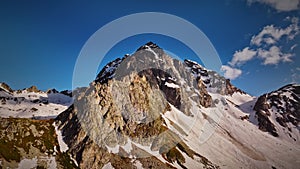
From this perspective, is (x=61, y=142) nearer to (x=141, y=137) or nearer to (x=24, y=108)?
(x=141, y=137)

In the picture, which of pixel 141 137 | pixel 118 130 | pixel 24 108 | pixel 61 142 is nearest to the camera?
pixel 61 142

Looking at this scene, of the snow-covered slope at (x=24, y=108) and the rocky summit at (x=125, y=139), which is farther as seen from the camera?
the snow-covered slope at (x=24, y=108)

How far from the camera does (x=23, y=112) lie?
159750 mm

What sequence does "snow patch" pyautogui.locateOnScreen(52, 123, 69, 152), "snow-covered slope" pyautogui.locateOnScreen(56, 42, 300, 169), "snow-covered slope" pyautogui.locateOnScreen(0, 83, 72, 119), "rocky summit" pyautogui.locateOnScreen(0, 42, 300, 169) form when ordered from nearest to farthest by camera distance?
"rocky summit" pyautogui.locateOnScreen(0, 42, 300, 169), "snow patch" pyautogui.locateOnScreen(52, 123, 69, 152), "snow-covered slope" pyautogui.locateOnScreen(56, 42, 300, 169), "snow-covered slope" pyautogui.locateOnScreen(0, 83, 72, 119)

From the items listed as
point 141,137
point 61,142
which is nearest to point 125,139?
point 141,137

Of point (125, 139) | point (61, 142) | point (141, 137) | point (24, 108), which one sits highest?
point (24, 108)

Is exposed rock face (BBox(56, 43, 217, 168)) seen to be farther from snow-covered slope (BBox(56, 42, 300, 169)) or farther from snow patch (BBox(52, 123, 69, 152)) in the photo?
snow patch (BBox(52, 123, 69, 152))

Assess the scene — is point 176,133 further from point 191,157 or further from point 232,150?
point 232,150

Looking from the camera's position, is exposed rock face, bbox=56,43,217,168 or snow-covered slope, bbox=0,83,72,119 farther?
snow-covered slope, bbox=0,83,72,119

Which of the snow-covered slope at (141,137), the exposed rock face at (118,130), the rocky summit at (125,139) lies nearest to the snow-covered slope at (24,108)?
the rocky summit at (125,139)

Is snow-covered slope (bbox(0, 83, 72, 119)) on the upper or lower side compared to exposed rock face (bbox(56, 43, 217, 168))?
upper

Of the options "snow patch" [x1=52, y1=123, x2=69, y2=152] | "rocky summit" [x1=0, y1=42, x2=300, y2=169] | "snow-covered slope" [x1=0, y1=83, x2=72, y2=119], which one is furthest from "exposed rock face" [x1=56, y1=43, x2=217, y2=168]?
"snow-covered slope" [x1=0, y1=83, x2=72, y2=119]

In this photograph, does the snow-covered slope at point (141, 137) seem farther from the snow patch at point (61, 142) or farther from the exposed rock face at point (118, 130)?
the snow patch at point (61, 142)

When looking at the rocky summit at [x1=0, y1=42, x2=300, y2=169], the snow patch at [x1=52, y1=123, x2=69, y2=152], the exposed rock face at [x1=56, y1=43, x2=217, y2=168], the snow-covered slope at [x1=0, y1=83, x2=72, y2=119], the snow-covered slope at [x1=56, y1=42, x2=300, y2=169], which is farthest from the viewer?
the snow-covered slope at [x1=0, y1=83, x2=72, y2=119]
